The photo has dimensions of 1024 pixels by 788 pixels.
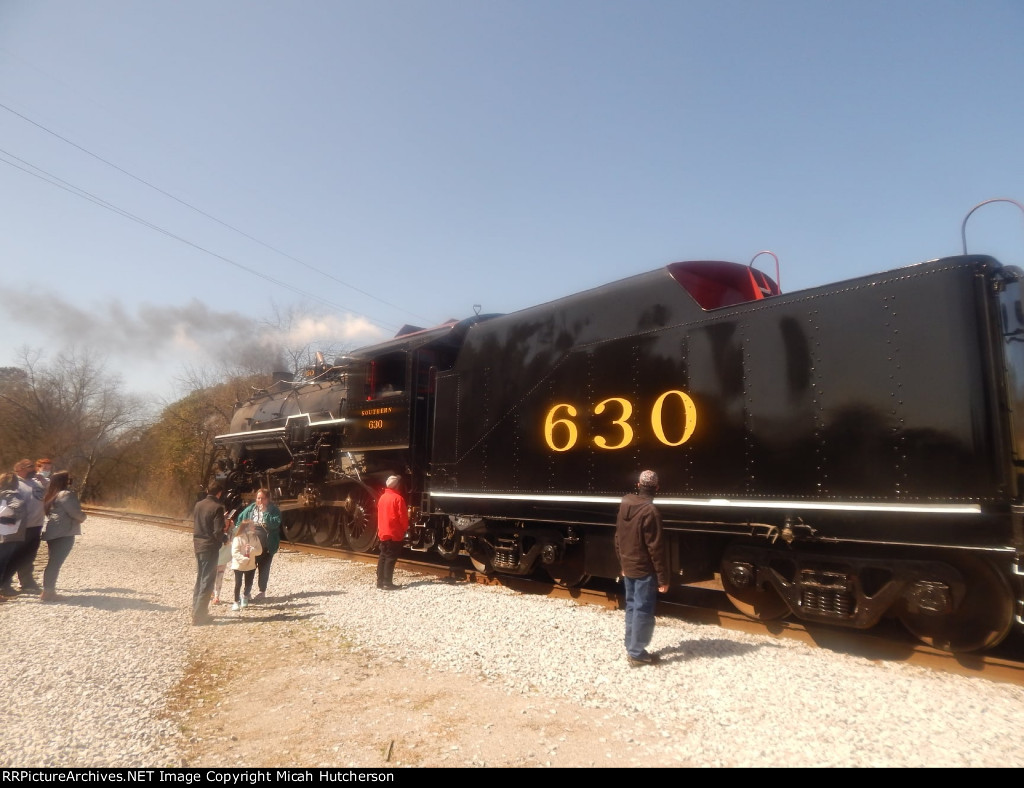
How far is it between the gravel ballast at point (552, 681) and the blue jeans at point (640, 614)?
19 centimetres

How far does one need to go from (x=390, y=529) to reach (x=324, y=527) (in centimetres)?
501

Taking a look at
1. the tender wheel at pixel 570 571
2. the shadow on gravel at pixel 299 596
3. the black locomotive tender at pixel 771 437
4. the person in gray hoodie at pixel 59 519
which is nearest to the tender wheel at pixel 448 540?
the black locomotive tender at pixel 771 437

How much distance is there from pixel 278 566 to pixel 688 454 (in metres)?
7.88

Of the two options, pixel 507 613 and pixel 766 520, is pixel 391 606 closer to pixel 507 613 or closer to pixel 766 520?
pixel 507 613

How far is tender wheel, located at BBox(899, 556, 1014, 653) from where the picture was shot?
4.48 metres

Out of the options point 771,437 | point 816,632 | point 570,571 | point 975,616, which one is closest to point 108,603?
point 570,571

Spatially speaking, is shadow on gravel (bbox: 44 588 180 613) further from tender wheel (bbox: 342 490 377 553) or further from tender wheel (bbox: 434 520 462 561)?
tender wheel (bbox: 342 490 377 553)

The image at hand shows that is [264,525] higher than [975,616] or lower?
higher

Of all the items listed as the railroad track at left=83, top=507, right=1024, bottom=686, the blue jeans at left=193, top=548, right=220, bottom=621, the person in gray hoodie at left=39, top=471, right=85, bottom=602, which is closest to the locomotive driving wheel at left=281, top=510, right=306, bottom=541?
the person in gray hoodie at left=39, top=471, right=85, bottom=602

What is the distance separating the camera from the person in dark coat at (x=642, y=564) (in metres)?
5.01

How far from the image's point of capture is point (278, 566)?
34.4ft

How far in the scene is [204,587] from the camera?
22.1 ft

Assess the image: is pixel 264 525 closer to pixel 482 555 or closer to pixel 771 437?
pixel 482 555

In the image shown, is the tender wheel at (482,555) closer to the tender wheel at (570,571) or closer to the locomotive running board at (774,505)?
the tender wheel at (570,571)
